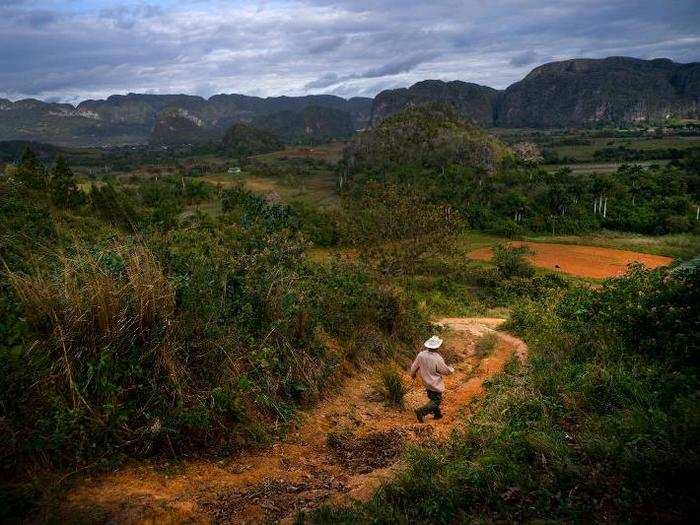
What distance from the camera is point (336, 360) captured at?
7355mm

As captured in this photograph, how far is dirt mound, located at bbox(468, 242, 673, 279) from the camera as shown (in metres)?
29.4

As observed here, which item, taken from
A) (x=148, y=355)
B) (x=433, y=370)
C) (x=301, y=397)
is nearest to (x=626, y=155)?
(x=433, y=370)

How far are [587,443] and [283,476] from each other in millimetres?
2637

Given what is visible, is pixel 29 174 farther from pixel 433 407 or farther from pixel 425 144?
pixel 425 144

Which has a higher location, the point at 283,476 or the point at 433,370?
the point at 433,370

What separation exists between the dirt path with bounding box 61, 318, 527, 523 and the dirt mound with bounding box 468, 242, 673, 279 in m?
24.7

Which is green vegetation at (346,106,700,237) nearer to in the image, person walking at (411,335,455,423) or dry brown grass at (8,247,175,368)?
person walking at (411,335,455,423)

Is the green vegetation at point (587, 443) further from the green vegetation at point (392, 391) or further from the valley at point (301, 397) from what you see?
the green vegetation at point (392, 391)

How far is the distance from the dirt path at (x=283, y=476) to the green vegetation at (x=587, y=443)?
0.53 m

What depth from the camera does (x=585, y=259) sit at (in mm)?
32594

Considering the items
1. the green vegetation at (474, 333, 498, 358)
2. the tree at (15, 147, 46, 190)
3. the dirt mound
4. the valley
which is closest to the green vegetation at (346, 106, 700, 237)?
the dirt mound

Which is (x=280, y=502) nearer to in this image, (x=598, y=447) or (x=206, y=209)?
(x=598, y=447)

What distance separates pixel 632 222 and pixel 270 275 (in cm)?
4220

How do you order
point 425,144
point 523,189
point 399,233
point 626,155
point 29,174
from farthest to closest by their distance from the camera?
point 626,155 < point 425,144 < point 523,189 < point 29,174 < point 399,233
